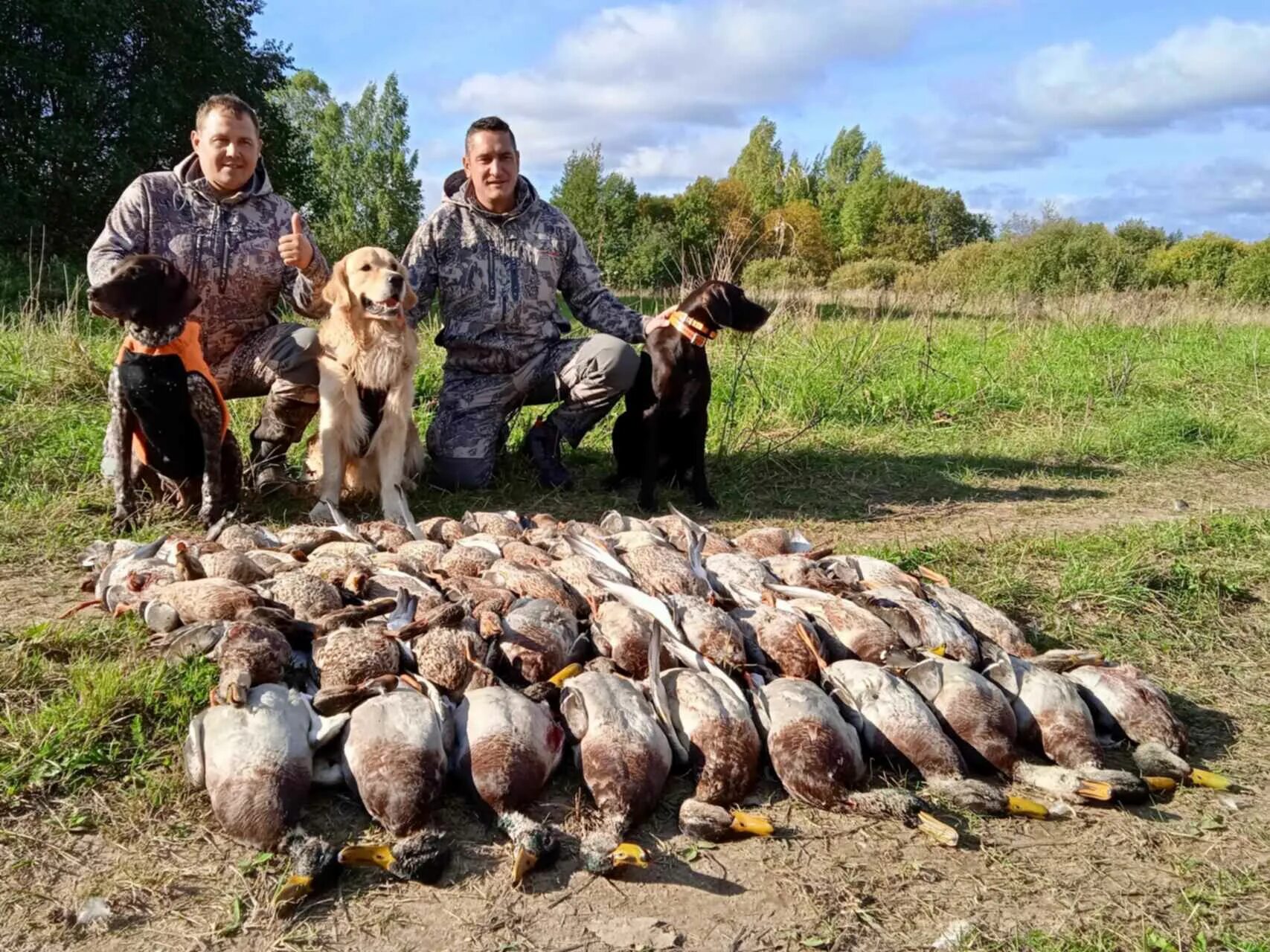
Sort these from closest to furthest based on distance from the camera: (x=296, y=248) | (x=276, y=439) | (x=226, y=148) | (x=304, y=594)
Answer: (x=304, y=594) < (x=296, y=248) < (x=226, y=148) < (x=276, y=439)

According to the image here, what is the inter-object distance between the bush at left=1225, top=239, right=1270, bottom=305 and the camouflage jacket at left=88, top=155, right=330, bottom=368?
69.2ft

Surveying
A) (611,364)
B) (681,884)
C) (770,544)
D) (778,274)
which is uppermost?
(778,274)

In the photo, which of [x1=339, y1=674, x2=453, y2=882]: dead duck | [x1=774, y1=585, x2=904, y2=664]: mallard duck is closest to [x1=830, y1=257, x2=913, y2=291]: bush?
[x1=774, y1=585, x2=904, y2=664]: mallard duck

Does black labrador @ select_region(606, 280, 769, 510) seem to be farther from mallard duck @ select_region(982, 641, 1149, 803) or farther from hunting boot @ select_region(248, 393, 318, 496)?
mallard duck @ select_region(982, 641, 1149, 803)

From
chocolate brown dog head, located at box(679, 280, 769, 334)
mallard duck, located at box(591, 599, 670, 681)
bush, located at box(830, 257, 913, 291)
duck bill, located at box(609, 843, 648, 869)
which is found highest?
bush, located at box(830, 257, 913, 291)

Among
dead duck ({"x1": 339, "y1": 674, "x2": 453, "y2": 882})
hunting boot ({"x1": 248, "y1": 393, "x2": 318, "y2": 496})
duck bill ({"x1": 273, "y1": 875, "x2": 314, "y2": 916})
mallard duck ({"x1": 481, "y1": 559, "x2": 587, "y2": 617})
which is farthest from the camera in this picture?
hunting boot ({"x1": 248, "y1": 393, "x2": 318, "y2": 496})

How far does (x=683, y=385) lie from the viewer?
5723 mm

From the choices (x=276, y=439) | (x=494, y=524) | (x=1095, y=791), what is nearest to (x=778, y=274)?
(x=276, y=439)

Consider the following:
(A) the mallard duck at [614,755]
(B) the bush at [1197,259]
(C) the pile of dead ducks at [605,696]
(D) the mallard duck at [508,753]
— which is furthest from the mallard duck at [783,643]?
(B) the bush at [1197,259]

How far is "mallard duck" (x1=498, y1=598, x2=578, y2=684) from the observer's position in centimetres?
303

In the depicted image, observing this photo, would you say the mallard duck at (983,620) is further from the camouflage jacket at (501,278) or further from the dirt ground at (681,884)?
the camouflage jacket at (501,278)

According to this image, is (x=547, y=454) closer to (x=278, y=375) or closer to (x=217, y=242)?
(x=278, y=375)

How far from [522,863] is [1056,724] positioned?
1.79 m

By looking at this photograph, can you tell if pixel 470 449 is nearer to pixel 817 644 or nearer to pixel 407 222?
pixel 817 644
